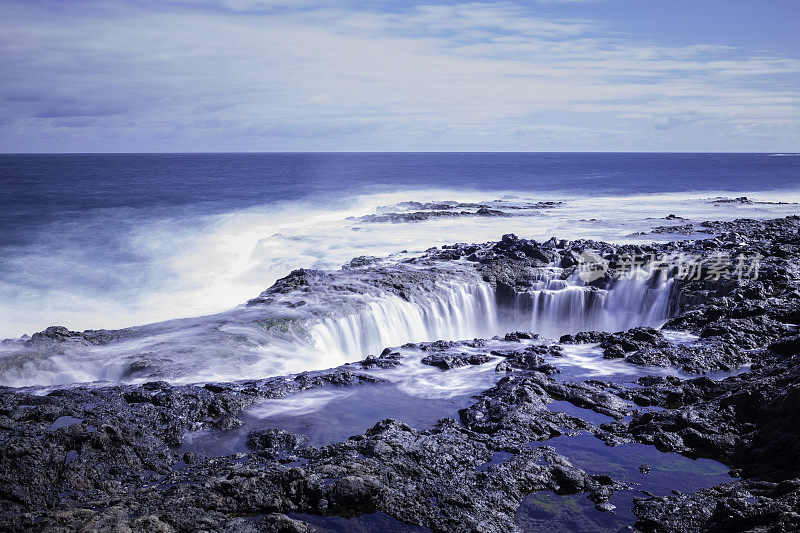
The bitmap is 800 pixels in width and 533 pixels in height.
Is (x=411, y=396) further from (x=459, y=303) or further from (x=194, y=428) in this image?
(x=459, y=303)

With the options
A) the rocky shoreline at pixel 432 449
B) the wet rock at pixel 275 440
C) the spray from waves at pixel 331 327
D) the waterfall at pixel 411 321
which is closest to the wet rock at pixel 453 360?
the rocky shoreline at pixel 432 449

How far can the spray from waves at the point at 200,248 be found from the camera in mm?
22359

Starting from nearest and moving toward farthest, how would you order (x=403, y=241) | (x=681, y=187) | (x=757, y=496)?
(x=757, y=496) → (x=403, y=241) → (x=681, y=187)

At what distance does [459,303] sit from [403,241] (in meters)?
12.6

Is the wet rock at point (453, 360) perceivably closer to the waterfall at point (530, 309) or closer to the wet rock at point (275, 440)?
the waterfall at point (530, 309)

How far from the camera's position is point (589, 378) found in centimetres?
1246

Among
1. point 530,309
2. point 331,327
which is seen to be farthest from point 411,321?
point 530,309

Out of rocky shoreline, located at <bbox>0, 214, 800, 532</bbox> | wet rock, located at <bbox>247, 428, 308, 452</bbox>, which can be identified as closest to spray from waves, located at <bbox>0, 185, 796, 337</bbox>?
rocky shoreline, located at <bbox>0, 214, 800, 532</bbox>

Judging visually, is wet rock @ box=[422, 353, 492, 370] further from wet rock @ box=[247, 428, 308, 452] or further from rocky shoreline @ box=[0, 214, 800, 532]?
wet rock @ box=[247, 428, 308, 452]

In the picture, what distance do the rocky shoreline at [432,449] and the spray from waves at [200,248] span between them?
28.4 ft

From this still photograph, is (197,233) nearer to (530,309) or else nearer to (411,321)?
(411,321)

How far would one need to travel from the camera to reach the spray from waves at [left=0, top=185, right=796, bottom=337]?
22.4 meters

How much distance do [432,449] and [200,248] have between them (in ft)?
92.9

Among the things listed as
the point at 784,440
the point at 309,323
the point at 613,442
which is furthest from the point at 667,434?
the point at 309,323
